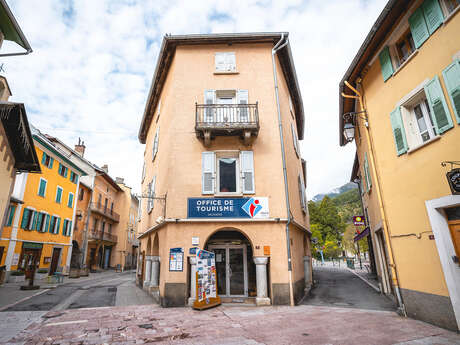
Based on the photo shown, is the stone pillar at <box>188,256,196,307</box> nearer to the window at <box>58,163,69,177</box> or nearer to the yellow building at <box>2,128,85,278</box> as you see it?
the yellow building at <box>2,128,85,278</box>

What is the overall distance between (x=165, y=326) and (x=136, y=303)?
4.71m

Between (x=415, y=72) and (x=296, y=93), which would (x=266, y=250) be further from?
(x=296, y=93)

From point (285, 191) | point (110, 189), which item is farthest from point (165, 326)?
point (110, 189)

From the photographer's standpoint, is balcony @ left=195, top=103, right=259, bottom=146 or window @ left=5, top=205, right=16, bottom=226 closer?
balcony @ left=195, top=103, right=259, bottom=146

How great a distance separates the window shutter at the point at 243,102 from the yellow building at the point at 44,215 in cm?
1453

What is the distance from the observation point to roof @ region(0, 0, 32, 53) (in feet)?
22.9

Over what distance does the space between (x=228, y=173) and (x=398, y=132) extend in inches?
245

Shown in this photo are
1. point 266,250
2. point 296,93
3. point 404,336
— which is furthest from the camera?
point 296,93

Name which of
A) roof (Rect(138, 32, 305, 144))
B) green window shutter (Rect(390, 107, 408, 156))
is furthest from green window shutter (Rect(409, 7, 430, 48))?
roof (Rect(138, 32, 305, 144))

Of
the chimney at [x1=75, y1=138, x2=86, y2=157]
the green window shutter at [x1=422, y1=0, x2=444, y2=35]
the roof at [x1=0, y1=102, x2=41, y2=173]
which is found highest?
the chimney at [x1=75, y1=138, x2=86, y2=157]

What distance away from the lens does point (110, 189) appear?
37.8 m

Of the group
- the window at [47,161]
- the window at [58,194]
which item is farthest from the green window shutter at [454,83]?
the window at [58,194]

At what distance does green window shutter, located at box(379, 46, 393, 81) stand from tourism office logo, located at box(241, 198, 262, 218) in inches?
236

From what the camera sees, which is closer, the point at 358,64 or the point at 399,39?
the point at 399,39
